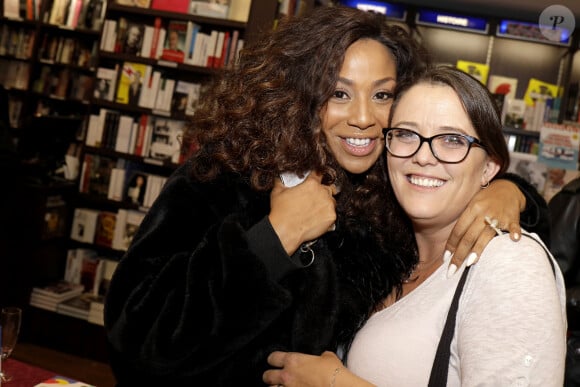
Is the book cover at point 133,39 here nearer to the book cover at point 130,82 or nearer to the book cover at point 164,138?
the book cover at point 130,82

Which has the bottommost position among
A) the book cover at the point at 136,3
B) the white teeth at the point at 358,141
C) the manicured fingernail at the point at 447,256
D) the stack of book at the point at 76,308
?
the stack of book at the point at 76,308

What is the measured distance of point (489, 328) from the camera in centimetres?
117

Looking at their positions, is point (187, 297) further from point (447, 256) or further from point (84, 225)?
point (84, 225)

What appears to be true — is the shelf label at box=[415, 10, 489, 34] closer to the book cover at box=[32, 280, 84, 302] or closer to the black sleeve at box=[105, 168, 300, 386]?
the book cover at box=[32, 280, 84, 302]

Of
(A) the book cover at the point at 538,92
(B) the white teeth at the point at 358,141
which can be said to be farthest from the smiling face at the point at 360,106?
(A) the book cover at the point at 538,92

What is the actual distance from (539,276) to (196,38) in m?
3.74

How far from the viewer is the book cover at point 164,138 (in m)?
4.60

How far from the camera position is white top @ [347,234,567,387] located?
1.13 meters

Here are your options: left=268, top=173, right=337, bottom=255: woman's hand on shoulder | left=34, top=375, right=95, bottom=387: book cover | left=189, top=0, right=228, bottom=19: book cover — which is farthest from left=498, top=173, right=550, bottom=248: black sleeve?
left=189, top=0, right=228, bottom=19: book cover

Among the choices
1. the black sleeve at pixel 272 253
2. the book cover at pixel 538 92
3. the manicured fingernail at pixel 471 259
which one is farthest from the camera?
the book cover at pixel 538 92

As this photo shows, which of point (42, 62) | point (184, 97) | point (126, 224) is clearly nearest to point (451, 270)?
point (184, 97)

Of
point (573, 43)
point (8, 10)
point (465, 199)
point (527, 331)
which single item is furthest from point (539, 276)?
point (8, 10)

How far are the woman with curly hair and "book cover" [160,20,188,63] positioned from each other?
2.85 metres

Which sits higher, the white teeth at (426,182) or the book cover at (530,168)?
the book cover at (530,168)
